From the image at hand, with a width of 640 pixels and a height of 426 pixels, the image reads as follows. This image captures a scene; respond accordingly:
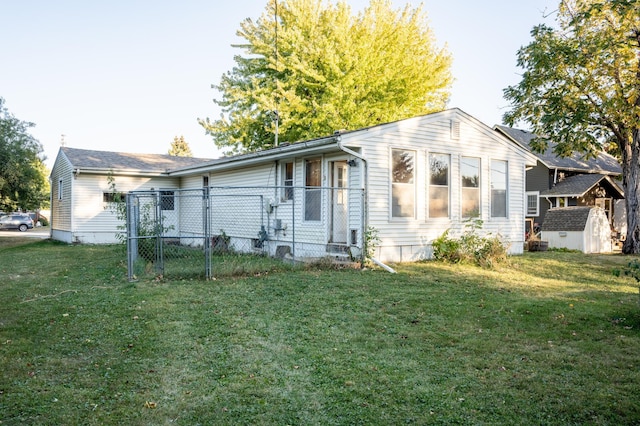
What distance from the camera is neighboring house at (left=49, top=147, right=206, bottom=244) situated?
710 inches

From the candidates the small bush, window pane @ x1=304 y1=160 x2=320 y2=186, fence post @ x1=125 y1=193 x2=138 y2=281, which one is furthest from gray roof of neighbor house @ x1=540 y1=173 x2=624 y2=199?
fence post @ x1=125 y1=193 x2=138 y2=281

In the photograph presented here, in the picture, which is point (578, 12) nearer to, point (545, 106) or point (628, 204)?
point (545, 106)

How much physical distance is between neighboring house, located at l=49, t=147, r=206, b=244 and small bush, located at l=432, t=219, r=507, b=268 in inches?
455

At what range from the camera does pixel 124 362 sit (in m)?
4.34

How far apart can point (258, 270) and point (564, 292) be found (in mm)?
5633

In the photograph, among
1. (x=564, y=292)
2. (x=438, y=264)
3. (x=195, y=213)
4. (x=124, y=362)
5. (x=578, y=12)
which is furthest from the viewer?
(x=195, y=213)

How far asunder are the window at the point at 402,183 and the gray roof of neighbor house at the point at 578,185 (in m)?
13.9

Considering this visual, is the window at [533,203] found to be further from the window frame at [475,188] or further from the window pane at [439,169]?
the window pane at [439,169]

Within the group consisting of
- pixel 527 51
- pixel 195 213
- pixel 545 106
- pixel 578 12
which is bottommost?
pixel 195 213

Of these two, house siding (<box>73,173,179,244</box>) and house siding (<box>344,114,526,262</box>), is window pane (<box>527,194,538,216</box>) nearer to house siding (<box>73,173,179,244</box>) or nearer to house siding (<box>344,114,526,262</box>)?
house siding (<box>344,114,526,262</box>)

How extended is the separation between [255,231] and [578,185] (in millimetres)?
16613

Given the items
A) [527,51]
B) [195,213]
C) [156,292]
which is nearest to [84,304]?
[156,292]

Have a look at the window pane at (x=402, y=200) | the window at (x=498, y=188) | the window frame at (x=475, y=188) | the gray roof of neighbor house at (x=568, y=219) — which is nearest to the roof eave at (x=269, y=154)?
the window pane at (x=402, y=200)

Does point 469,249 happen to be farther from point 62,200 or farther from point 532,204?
point 62,200
